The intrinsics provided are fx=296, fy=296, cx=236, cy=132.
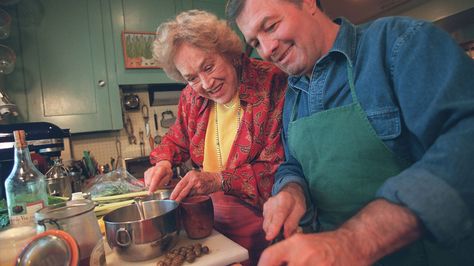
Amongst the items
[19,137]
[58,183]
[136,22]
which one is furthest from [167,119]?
[19,137]

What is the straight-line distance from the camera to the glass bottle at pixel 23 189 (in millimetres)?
737

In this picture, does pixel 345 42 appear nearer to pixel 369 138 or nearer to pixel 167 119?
pixel 369 138

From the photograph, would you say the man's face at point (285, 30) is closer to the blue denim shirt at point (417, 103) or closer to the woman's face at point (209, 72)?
the blue denim shirt at point (417, 103)

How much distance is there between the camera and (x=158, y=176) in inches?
40.9

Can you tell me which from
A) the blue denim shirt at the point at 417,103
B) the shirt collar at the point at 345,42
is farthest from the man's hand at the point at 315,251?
the shirt collar at the point at 345,42

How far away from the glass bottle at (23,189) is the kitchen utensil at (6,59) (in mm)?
1590

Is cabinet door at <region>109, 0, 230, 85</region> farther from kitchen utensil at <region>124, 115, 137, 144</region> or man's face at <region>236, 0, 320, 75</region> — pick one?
man's face at <region>236, 0, 320, 75</region>

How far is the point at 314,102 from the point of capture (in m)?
0.76

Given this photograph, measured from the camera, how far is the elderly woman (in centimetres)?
98

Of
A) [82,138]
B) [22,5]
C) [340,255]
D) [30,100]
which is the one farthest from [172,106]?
[340,255]

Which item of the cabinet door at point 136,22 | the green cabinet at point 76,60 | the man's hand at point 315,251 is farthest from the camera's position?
the cabinet door at point 136,22

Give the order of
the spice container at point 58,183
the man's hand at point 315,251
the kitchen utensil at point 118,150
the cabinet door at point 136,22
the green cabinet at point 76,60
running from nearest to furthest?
the man's hand at point 315,251, the spice container at point 58,183, the green cabinet at point 76,60, the cabinet door at point 136,22, the kitchen utensil at point 118,150

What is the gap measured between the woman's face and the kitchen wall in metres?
1.74

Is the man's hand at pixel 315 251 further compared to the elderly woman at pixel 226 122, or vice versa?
the elderly woman at pixel 226 122
